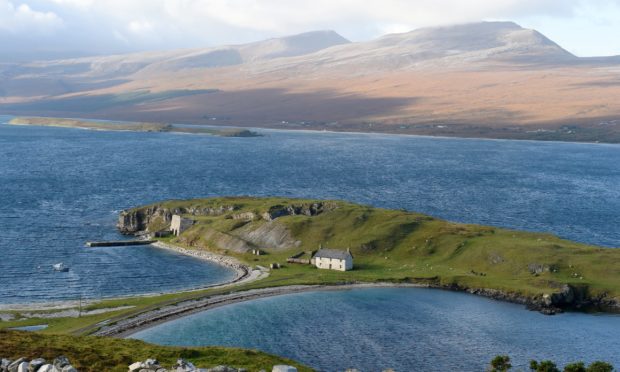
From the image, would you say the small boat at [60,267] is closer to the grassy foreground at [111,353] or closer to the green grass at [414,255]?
the green grass at [414,255]

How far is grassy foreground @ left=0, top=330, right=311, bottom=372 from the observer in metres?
48.6

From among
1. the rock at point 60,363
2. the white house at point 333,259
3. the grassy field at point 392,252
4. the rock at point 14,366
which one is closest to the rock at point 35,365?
the rock at point 60,363

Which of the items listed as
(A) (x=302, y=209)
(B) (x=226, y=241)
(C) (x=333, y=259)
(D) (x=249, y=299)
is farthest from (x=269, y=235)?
(D) (x=249, y=299)

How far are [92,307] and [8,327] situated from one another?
1188 centimetres

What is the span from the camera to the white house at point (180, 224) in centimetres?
13519

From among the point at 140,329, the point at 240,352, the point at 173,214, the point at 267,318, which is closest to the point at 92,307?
the point at 140,329

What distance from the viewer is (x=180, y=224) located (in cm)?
13538

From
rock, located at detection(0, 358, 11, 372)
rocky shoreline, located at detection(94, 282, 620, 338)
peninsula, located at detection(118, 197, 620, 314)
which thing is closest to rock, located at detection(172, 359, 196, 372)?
rock, located at detection(0, 358, 11, 372)

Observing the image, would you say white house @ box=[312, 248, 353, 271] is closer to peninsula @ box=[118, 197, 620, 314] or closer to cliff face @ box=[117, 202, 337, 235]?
peninsula @ box=[118, 197, 620, 314]

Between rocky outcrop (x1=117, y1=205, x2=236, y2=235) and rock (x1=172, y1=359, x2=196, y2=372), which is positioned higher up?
rock (x1=172, y1=359, x2=196, y2=372)

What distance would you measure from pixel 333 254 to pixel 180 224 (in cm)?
3857

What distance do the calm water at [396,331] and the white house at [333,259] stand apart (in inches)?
439

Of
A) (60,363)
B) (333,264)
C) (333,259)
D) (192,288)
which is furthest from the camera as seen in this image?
(333,259)

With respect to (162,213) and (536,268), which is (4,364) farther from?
(162,213)
